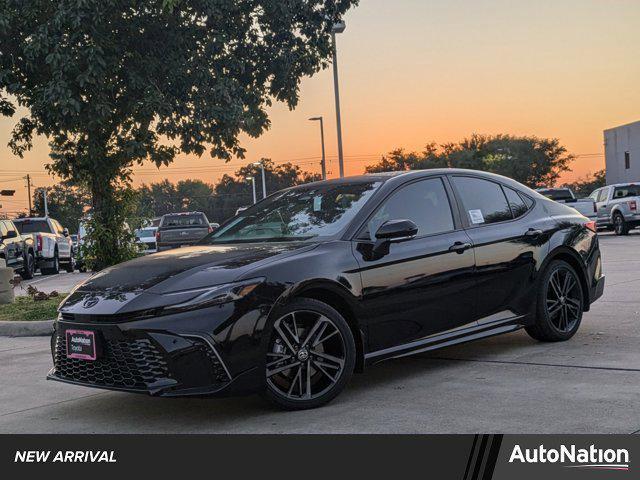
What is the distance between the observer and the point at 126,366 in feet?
17.2

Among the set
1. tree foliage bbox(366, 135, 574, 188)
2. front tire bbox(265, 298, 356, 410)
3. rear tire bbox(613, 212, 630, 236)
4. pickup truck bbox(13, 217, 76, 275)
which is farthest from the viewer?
tree foliage bbox(366, 135, 574, 188)

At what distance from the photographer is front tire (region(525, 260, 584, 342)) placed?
23.8 feet

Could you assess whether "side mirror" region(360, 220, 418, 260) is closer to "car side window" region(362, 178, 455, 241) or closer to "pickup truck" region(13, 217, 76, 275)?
"car side window" region(362, 178, 455, 241)

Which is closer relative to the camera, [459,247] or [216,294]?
[216,294]

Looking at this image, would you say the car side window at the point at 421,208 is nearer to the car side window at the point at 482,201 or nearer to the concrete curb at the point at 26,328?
the car side window at the point at 482,201

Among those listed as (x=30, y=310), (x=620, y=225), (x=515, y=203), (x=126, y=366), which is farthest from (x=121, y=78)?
(x=620, y=225)

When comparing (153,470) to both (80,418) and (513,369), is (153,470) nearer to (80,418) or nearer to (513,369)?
(80,418)

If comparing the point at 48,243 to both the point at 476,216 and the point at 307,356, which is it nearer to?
the point at 476,216

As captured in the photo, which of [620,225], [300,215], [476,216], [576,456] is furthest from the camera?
[620,225]

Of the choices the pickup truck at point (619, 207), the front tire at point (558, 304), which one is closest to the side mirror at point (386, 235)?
the front tire at point (558, 304)

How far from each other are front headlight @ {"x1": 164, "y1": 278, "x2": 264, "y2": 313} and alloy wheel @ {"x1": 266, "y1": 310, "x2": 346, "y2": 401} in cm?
31

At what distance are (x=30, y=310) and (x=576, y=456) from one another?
965 cm

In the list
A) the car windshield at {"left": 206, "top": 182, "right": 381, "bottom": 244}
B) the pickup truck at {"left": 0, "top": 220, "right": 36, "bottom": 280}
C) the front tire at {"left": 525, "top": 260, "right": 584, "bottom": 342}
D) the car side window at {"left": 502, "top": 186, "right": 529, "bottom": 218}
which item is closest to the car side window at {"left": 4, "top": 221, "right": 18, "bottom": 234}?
the pickup truck at {"left": 0, "top": 220, "right": 36, "bottom": 280}

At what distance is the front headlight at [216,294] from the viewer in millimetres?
5141
